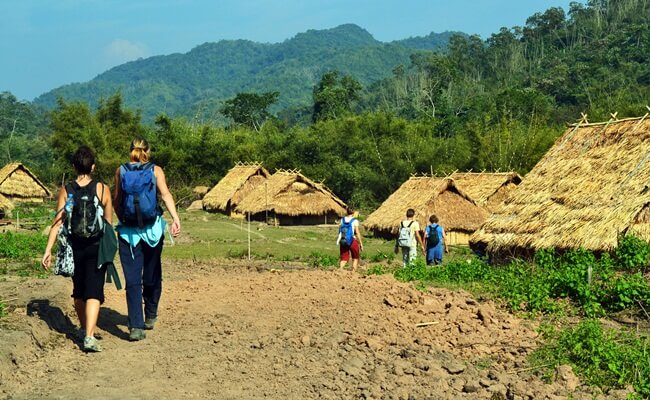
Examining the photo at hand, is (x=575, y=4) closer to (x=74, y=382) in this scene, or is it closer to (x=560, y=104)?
(x=560, y=104)

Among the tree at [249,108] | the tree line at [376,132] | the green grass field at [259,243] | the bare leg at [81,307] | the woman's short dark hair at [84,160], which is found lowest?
the green grass field at [259,243]

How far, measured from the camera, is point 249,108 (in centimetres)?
8138

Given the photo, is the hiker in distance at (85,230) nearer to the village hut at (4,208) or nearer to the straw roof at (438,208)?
the straw roof at (438,208)

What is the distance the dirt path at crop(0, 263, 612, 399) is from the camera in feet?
19.5

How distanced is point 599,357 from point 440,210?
70.0 feet

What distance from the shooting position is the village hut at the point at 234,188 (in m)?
41.0

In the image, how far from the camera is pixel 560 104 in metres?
67.0

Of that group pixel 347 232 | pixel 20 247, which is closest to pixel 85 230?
pixel 347 232

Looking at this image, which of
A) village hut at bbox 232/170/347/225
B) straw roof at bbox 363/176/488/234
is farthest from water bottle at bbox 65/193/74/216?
village hut at bbox 232/170/347/225

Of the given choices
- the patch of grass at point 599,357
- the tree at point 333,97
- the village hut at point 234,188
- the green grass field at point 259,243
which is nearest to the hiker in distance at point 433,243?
the green grass field at point 259,243

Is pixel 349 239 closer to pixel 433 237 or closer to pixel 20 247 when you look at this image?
pixel 433 237

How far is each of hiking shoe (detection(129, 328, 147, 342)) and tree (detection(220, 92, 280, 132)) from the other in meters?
73.5

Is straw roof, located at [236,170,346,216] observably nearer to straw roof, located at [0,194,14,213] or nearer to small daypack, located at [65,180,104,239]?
straw roof, located at [0,194,14,213]

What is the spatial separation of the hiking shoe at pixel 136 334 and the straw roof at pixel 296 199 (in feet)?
92.4
